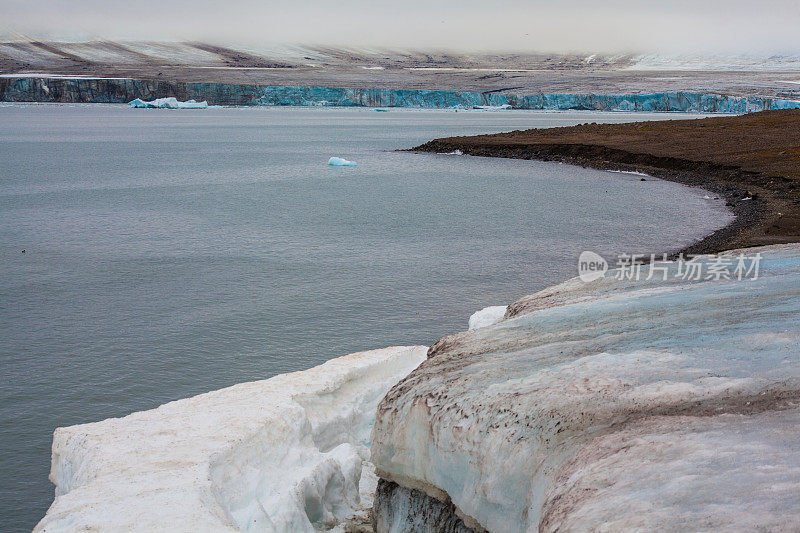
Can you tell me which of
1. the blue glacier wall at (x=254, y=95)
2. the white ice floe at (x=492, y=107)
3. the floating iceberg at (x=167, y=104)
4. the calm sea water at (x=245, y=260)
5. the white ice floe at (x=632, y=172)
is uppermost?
the blue glacier wall at (x=254, y=95)

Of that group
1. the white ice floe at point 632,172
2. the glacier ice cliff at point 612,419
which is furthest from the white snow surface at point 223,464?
the white ice floe at point 632,172

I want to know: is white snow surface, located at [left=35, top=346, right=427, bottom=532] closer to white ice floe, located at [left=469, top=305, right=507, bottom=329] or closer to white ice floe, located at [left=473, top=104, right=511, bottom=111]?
white ice floe, located at [left=469, top=305, right=507, bottom=329]

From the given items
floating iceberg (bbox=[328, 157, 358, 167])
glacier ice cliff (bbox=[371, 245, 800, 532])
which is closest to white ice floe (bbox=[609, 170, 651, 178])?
floating iceberg (bbox=[328, 157, 358, 167])

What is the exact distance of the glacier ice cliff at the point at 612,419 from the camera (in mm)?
3168

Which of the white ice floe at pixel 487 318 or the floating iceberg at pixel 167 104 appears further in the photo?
the floating iceberg at pixel 167 104

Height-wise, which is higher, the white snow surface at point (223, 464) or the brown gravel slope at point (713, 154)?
the brown gravel slope at point (713, 154)

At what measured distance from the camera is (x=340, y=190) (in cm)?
2644

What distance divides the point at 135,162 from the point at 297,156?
26.6 ft

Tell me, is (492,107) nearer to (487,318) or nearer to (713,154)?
(713,154)

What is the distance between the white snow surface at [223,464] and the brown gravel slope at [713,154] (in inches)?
432

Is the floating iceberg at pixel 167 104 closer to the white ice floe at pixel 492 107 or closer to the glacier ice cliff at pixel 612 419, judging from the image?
the white ice floe at pixel 492 107

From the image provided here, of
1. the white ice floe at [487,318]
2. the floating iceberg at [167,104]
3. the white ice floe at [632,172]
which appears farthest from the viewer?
the floating iceberg at [167,104]

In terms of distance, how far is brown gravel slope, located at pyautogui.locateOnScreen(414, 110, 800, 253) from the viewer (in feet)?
58.5

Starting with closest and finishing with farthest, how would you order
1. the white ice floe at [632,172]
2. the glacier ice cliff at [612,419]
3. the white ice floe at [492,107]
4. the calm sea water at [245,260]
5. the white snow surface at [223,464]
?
1. the glacier ice cliff at [612,419]
2. the white snow surface at [223,464]
3. the calm sea water at [245,260]
4. the white ice floe at [632,172]
5. the white ice floe at [492,107]
